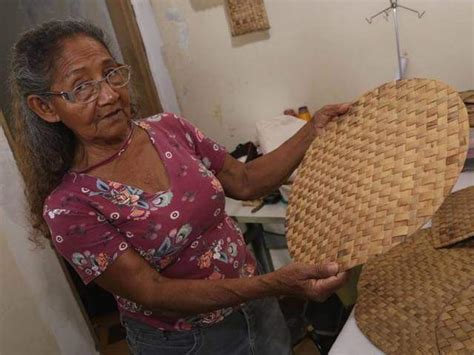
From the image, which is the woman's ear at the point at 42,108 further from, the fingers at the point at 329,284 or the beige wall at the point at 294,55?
the beige wall at the point at 294,55

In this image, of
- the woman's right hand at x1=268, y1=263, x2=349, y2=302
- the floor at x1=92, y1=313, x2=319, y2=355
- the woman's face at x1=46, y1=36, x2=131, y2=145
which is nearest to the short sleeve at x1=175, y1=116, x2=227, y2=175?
the woman's face at x1=46, y1=36, x2=131, y2=145

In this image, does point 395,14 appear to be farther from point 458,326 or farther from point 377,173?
point 458,326

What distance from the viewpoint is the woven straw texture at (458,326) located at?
0.69 meters

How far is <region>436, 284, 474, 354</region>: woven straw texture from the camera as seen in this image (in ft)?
2.28

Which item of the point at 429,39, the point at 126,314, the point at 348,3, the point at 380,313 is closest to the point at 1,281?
the point at 126,314

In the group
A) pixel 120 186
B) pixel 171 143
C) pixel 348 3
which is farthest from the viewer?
pixel 348 3

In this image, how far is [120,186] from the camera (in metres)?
0.95

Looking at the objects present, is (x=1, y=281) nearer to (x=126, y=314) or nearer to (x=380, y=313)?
(x=126, y=314)

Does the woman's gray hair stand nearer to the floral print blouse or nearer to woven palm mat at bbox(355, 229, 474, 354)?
the floral print blouse

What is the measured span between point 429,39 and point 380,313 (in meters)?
1.20

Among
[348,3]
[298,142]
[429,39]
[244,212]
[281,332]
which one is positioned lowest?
[281,332]

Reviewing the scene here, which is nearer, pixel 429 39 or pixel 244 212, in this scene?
pixel 429 39

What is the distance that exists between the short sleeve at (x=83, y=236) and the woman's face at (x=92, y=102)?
15 centimetres

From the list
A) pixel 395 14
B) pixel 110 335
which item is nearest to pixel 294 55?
pixel 395 14
